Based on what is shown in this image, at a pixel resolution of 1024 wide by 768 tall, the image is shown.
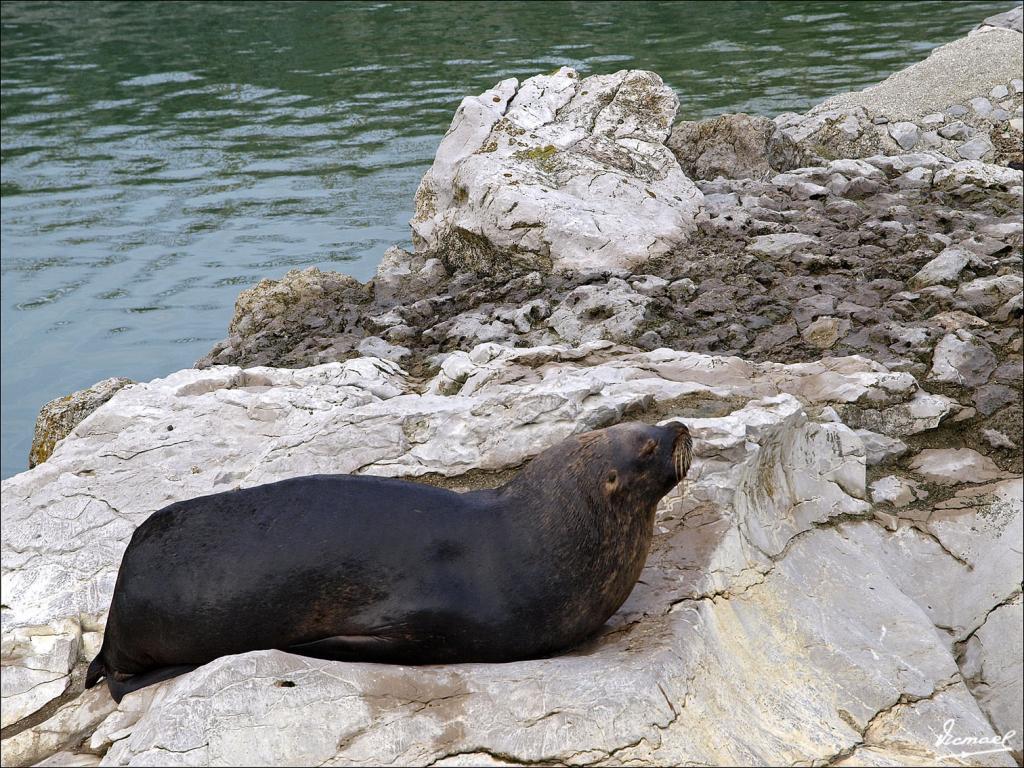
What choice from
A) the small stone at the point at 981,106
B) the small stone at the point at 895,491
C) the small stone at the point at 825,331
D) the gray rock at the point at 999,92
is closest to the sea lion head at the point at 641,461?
the small stone at the point at 895,491

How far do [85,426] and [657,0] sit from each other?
79.9 feet

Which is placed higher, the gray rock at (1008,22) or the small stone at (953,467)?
the gray rock at (1008,22)

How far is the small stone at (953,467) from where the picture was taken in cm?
562

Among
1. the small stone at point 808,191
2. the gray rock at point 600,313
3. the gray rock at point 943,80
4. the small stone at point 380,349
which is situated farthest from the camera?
the gray rock at point 943,80

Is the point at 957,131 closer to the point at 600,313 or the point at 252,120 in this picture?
the point at 600,313

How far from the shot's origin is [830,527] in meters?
5.17

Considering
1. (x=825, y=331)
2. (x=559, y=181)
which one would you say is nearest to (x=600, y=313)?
(x=825, y=331)

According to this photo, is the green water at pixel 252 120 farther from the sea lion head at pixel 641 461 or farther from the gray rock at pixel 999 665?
the gray rock at pixel 999 665

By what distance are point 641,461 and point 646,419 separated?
4.30 feet

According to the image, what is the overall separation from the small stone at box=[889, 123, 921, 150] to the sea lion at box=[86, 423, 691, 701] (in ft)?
26.8

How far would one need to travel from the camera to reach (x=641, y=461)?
425 centimetres

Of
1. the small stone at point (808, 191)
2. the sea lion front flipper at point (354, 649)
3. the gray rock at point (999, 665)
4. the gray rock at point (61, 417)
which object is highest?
the sea lion front flipper at point (354, 649)

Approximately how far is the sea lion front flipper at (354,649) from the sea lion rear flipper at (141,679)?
47cm

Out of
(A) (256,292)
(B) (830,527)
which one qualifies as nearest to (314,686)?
(B) (830,527)
